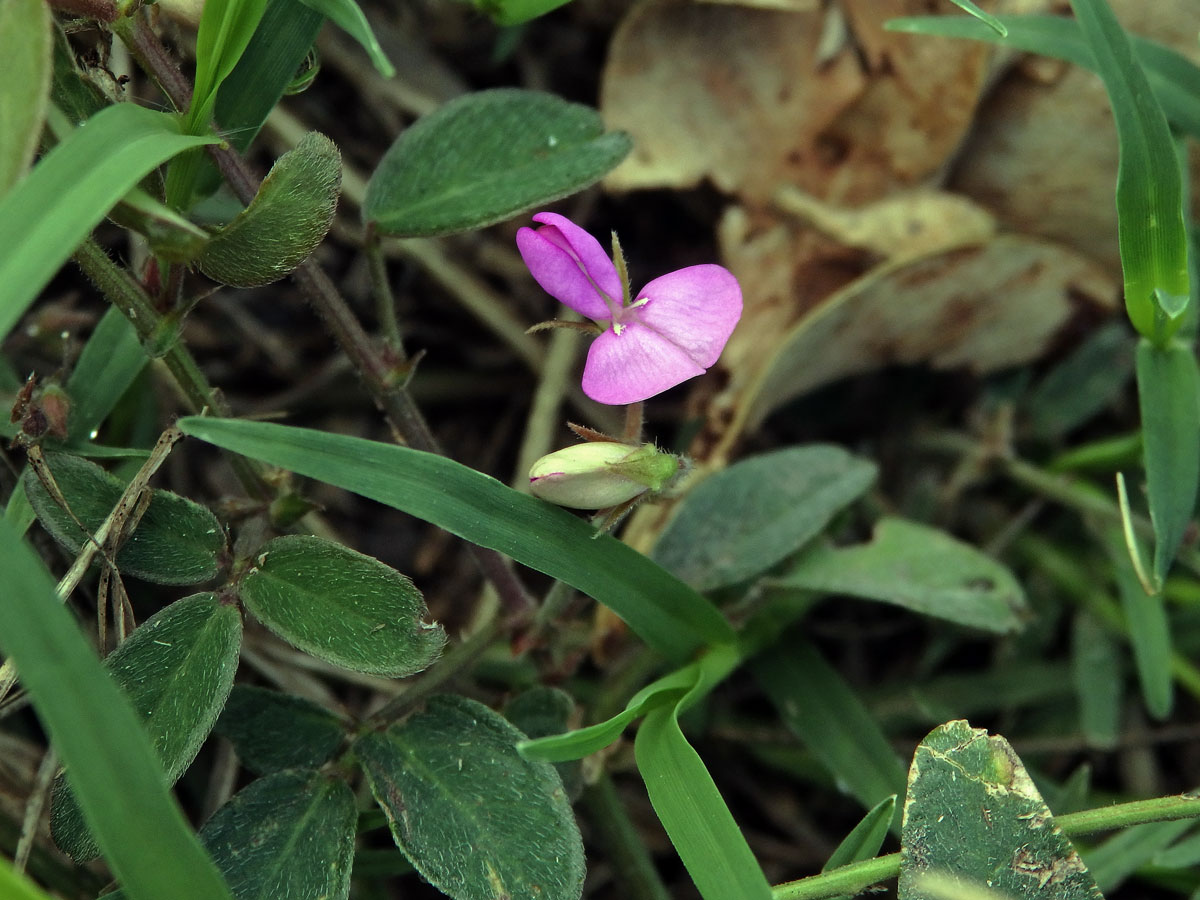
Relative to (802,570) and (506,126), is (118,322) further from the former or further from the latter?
(802,570)

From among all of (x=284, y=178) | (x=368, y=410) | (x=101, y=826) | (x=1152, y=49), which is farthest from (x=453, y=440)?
(x=1152, y=49)

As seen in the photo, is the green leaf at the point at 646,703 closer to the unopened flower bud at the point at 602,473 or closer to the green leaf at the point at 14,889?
the unopened flower bud at the point at 602,473

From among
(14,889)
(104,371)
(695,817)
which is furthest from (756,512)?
(14,889)

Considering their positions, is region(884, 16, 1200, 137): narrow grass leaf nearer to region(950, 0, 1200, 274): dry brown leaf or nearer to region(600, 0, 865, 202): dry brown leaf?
region(950, 0, 1200, 274): dry brown leaf

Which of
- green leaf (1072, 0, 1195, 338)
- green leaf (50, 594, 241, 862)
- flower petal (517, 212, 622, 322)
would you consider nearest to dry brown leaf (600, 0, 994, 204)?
green leaf (1072, 0, 1195, 338)

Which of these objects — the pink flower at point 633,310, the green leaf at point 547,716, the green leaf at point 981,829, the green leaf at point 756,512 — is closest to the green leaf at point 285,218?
the pink flower at point 633,310
